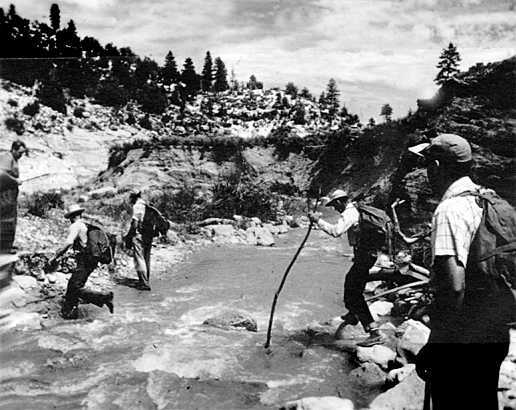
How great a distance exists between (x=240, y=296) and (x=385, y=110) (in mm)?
2866

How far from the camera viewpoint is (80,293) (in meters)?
4.95

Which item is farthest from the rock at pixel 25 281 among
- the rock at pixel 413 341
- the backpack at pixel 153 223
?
the rock at pixel 413 341

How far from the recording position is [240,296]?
5.80m

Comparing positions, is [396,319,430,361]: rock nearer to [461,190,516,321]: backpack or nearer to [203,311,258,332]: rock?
[203,311,258,332]: rock

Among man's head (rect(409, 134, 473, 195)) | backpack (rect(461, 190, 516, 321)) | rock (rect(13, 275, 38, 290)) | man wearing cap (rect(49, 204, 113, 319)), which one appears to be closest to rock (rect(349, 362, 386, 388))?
backpack (rect(461, 190, 516, 321))

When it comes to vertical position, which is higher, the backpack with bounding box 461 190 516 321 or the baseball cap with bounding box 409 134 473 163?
the baseball cap with bounding box 409 134 473 163

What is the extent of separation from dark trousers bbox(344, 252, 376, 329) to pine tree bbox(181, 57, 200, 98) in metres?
2.65

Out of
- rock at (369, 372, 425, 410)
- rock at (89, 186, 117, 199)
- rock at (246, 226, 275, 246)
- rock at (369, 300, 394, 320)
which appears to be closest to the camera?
rock at (369, 372, 425, 410)

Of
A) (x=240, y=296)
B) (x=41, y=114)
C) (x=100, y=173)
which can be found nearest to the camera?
(x=240, y=296)

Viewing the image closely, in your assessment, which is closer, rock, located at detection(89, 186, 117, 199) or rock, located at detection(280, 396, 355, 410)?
rock, located at detection(280, 396, 355, 410)

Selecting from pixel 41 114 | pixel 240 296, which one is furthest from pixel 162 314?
pixel 41 114

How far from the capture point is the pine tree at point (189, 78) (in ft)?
15.9

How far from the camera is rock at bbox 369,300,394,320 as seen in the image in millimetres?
5359

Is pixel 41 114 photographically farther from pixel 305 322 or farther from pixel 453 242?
pixel 453 242
